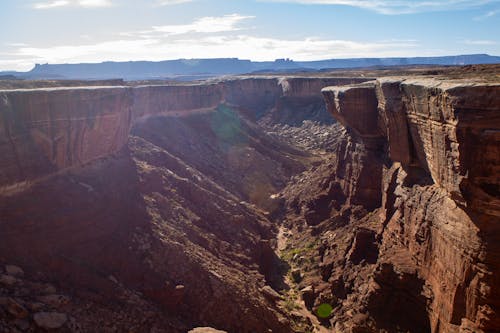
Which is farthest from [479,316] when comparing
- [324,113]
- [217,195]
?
[324,113]

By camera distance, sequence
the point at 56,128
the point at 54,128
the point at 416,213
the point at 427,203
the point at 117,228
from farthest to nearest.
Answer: the point at 56,128 → the point at 54,128 → the point at 117,228 → the point at 416,213 → the point at 427,203

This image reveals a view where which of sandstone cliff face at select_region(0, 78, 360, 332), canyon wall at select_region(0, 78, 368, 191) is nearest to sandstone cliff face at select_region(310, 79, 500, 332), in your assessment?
sandstone cliff face at select_region(0, 78, 360, 332)

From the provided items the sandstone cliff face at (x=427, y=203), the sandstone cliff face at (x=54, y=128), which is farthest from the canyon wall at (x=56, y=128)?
the sandstone cliff face at (x=427, y=203)

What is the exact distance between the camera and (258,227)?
35375 millimetres

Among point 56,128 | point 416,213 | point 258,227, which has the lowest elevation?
point 258,227

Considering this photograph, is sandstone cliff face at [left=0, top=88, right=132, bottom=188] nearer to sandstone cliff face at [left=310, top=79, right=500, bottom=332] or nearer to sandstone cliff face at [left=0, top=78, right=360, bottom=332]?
sandstone cliff face at [left=0, top=78, right=360, bottom=332]

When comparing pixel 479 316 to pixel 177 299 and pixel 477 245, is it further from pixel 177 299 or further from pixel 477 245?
pixel 177 299

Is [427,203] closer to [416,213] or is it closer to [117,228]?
[416,213]

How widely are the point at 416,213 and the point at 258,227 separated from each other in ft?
53.6

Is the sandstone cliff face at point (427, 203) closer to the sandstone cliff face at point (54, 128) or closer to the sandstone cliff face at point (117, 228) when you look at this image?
the sandstone cliff face at point (117, 228)

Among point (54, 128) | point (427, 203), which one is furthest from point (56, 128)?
point (427, 203)

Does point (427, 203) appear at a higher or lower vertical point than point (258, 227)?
higher

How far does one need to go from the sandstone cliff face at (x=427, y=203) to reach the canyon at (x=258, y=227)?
0.24 feet

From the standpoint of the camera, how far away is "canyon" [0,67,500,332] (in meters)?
16.1
